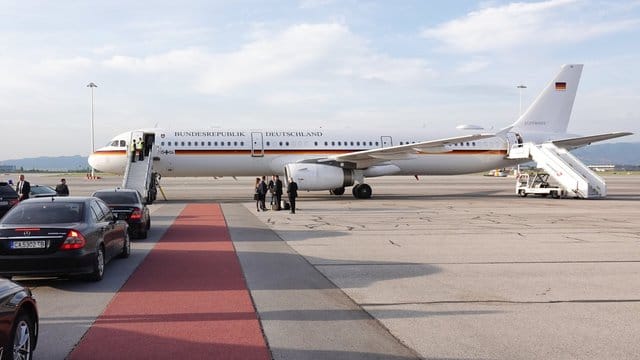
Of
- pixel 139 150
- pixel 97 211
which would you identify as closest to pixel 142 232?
pixel 97 211

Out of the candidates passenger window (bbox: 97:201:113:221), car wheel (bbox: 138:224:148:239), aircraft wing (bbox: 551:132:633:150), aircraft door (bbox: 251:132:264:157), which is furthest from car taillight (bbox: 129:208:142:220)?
aircraft wing (bbox: 551:132:633:150)

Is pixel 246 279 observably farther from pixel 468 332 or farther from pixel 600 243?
pixel 600 243

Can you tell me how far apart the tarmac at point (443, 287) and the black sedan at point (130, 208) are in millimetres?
821

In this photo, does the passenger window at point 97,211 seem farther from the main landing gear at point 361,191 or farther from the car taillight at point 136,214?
the main landing gear at point 361,191

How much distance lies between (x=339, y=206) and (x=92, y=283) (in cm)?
1753

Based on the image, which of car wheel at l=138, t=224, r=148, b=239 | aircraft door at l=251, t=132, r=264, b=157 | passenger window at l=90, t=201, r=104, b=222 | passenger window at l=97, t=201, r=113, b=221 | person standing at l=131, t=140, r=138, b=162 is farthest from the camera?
aircraft door at l=251, t=132, r=264, b=157

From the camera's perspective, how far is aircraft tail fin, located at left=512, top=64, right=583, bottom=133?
35938 mm

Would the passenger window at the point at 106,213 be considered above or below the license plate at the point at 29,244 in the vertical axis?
above

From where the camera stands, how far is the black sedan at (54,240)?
30.1 feet

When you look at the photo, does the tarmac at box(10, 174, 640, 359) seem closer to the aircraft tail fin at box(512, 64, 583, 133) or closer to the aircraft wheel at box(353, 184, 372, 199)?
the aircraft wheel at box(353, 184, 372, 199)

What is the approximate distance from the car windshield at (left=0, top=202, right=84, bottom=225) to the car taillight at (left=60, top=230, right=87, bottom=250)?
692 mm

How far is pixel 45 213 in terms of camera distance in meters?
10.2

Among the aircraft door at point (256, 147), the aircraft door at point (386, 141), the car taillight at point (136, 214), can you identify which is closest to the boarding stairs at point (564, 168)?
the aircraft door at point (386, 141)

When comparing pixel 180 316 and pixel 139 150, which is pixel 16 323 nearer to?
pixel 180 316
